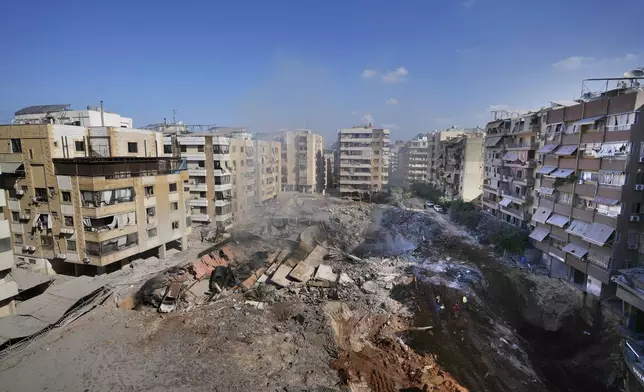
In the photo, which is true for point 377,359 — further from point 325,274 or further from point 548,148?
point 548,148

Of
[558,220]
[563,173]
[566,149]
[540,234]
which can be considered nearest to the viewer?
[563,173]

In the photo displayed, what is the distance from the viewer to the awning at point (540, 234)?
2529 centimetres

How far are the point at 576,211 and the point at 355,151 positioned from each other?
39097mm

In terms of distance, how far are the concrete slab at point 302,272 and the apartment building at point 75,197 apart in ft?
34.2

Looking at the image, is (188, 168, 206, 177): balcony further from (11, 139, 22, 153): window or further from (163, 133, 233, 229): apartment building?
(11, 139, 22, 153): window

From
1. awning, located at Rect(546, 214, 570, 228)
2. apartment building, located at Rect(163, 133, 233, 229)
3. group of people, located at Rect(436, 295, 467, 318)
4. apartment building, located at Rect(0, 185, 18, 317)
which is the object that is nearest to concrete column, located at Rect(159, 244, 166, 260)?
apartment building, located at Rect(163, 133, 233, 229)

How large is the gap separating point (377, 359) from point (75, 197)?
19.2 meters

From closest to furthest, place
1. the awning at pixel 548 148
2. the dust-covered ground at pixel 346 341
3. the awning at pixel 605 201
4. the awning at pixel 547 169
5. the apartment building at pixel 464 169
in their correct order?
the dust-covered ground at pixel 346 341 < the awning at pixel 605 201 < the awning at pixel 547 169 < the awning at pixel 548 148 < the apartment building at pixel 464 169

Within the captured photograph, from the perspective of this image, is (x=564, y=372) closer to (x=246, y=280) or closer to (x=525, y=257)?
(x=525, y=257)

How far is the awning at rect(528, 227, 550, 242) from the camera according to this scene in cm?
2529

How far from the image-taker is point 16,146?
834 inches

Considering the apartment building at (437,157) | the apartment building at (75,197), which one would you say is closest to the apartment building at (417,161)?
the apartment building at (437,157)

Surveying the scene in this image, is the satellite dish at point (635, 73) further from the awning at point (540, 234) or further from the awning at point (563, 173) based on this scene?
the awning at point (540, 234)

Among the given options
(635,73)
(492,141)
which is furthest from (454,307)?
(492,141)
